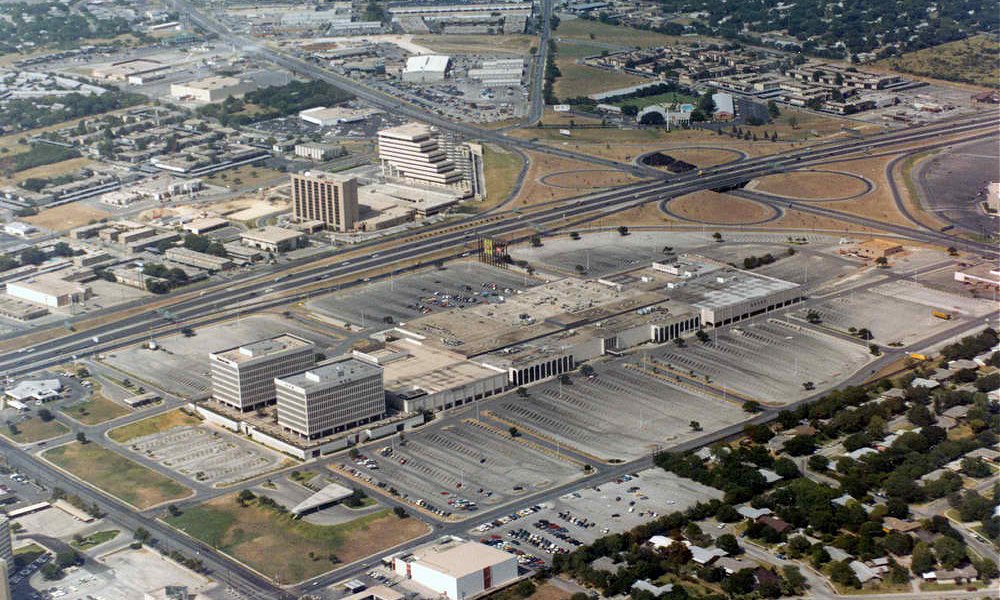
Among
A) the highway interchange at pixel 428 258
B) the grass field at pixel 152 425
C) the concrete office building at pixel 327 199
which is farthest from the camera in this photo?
the concrete office building at pixel 327 199

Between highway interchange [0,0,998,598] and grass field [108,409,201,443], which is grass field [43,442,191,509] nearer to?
highway interchange [0,0,998,598]

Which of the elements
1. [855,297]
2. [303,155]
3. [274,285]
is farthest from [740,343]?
[303,155]

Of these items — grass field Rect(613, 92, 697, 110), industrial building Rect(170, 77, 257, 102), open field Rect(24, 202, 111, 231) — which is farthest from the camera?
industrial building Rect(170, 77, 257, 102)

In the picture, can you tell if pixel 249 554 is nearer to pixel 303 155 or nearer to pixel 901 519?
pixel 901 519

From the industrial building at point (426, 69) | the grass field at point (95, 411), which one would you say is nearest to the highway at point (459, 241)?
the grass field at point (95, 411)

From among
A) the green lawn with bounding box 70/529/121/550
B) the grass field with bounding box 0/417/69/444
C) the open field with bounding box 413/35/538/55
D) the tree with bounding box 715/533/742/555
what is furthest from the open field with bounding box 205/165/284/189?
the tree with bounding box 715/533/742/555

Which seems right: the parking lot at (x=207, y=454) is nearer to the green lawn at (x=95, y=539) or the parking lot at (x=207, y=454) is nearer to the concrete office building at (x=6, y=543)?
the green lawn at (x=95, y=539)
